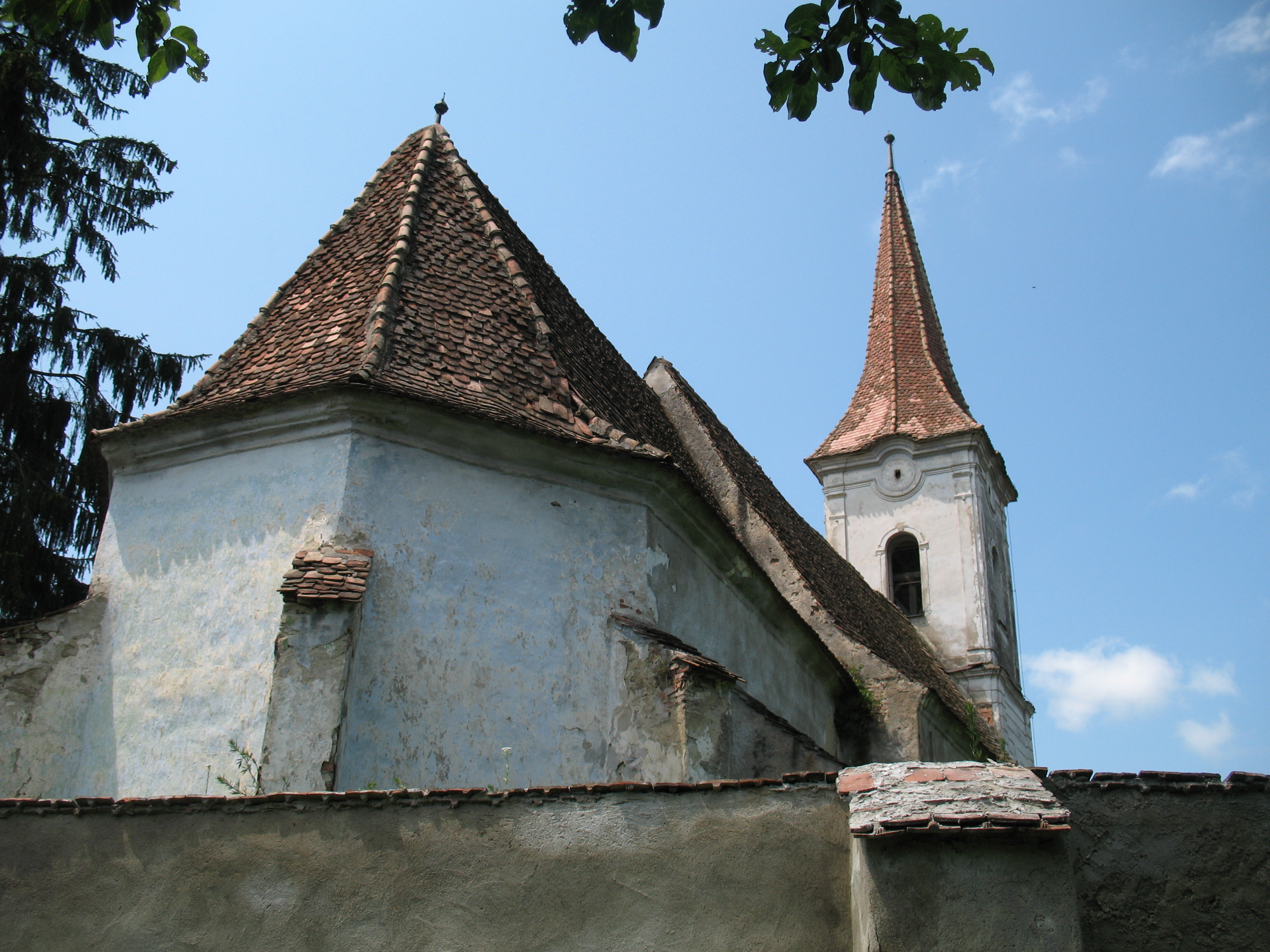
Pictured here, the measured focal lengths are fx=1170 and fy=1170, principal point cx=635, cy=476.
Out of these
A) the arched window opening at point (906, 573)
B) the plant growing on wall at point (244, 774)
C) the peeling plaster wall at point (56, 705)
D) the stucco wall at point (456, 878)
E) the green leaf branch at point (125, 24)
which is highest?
the arched window opening at point (906, 573)

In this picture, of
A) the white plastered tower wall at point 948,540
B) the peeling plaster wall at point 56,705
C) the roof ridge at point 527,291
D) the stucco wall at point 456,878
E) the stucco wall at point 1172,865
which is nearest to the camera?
the stucco wall at point 1172,865

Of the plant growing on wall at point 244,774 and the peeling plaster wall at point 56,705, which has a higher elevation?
the peeling plaster wall at point 56,705

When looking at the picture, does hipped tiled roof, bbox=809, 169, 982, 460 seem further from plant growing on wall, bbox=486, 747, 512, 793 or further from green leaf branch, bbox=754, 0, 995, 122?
green leaf branch, bbox=754, 0, 995, 122

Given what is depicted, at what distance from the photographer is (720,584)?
11117 mm

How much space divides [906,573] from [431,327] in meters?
17.0

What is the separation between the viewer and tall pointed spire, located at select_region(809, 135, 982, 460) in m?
25.1

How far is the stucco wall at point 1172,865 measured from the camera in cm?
471

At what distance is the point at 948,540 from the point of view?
2405cm

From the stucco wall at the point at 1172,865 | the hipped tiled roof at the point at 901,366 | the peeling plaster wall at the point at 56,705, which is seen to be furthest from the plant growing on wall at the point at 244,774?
the hipped tiled roof at the point at 901,366

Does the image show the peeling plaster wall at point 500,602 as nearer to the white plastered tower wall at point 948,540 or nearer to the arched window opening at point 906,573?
the white plastered tower wall at point 948,540

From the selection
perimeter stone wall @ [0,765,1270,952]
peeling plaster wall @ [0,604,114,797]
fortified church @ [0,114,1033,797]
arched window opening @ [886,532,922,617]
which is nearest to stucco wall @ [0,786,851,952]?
perimeter stone wall @ [0,765,1270,952]

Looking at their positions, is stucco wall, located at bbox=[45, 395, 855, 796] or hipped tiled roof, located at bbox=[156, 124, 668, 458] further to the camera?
hipped tiled roof, located at bbox=[156, 124, 668, 458]

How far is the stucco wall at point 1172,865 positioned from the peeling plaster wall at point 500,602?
388 cm

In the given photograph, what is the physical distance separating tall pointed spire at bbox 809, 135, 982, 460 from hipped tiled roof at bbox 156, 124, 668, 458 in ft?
45.1
